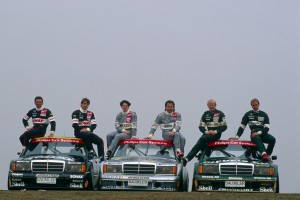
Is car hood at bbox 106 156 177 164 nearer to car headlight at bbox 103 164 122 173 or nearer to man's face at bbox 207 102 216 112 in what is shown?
car headlight at bbox 103 164 122 173

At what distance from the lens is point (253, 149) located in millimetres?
18750

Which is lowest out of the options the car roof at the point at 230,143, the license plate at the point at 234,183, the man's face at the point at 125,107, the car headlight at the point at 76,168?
the license plate at the point at 234,183

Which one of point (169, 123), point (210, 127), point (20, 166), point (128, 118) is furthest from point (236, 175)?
point (20, 166)

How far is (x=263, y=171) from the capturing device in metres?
17.7

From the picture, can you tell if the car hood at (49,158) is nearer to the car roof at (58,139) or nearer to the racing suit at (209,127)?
the car roof at (58,139)

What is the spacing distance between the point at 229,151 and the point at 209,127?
1040 millimetres

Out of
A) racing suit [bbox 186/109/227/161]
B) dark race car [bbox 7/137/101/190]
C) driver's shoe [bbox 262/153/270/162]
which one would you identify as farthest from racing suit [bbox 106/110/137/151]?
driver's shoe [bbox 262/153/270/162]

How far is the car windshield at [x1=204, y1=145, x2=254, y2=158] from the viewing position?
18.6 metres

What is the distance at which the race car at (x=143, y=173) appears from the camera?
57.3ft

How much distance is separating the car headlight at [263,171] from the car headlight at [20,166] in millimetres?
5683

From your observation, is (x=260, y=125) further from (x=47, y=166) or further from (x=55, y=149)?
(x=47, y=166)

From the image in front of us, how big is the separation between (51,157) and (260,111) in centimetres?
570

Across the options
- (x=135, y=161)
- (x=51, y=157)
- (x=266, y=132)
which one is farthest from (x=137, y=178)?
(x=266, y=132)

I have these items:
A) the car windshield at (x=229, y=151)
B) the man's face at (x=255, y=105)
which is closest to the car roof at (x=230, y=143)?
the car windshield at (x=229, y=151)
